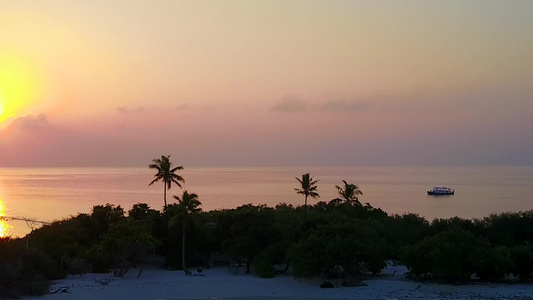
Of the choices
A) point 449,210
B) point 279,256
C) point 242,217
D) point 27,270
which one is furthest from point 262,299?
point 449,210

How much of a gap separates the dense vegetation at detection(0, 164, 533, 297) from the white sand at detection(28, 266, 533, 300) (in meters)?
0.95

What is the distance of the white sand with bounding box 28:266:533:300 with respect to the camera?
27.1m

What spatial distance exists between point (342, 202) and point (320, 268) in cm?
2363

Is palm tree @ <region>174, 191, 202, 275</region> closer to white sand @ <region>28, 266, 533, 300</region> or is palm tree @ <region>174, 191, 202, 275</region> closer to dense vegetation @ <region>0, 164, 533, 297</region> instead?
dense vegetation @ <region>0, 164, 533, 297</region>

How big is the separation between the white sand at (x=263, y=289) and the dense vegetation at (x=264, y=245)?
951mm

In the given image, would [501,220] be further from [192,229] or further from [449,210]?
[449,210]

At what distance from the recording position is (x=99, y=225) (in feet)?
134

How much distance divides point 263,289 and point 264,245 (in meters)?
4.86

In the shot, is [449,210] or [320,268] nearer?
[320,268]

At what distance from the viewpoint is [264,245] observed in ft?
111

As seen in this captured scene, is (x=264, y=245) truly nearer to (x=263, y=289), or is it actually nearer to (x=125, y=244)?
(x=263, y=289)

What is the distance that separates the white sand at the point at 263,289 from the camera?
89.0ft

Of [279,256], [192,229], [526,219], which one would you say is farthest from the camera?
[526,219]

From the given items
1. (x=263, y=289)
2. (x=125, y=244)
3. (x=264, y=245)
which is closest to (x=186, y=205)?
(x=125, y=244)
